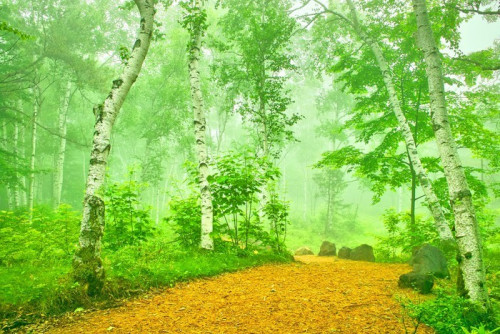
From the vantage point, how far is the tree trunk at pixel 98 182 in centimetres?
415

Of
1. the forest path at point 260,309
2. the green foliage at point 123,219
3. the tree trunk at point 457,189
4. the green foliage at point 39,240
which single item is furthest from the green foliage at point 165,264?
the tree trunk at point 457,189

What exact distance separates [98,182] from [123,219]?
2493 millimetres

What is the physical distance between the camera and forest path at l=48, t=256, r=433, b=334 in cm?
337

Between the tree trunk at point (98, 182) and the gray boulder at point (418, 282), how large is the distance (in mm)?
5706

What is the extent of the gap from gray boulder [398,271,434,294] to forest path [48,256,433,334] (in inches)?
9.4

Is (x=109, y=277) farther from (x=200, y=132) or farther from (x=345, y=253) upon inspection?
(x=345, y=253)

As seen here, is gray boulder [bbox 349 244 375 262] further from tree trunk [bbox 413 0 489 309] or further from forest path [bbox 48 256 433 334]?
tree trunk [bbox 413 0 489 309]

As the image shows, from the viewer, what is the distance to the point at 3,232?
18.4 ft

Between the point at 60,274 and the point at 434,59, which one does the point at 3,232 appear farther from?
the point at 434,59

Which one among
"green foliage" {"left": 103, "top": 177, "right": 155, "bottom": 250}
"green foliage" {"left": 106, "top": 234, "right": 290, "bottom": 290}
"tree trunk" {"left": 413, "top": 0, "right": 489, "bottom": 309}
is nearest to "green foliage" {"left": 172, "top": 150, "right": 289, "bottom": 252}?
"green foliage" {"left": 106, "top": 234, "right": 290, "bottom": 290}

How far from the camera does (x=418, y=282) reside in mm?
4926

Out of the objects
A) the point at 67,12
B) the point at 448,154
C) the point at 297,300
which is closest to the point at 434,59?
the point at 448,154

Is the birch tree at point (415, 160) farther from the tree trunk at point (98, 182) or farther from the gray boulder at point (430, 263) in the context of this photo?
the tree trunk at point (98, 182)

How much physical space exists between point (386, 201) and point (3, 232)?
51.6m
